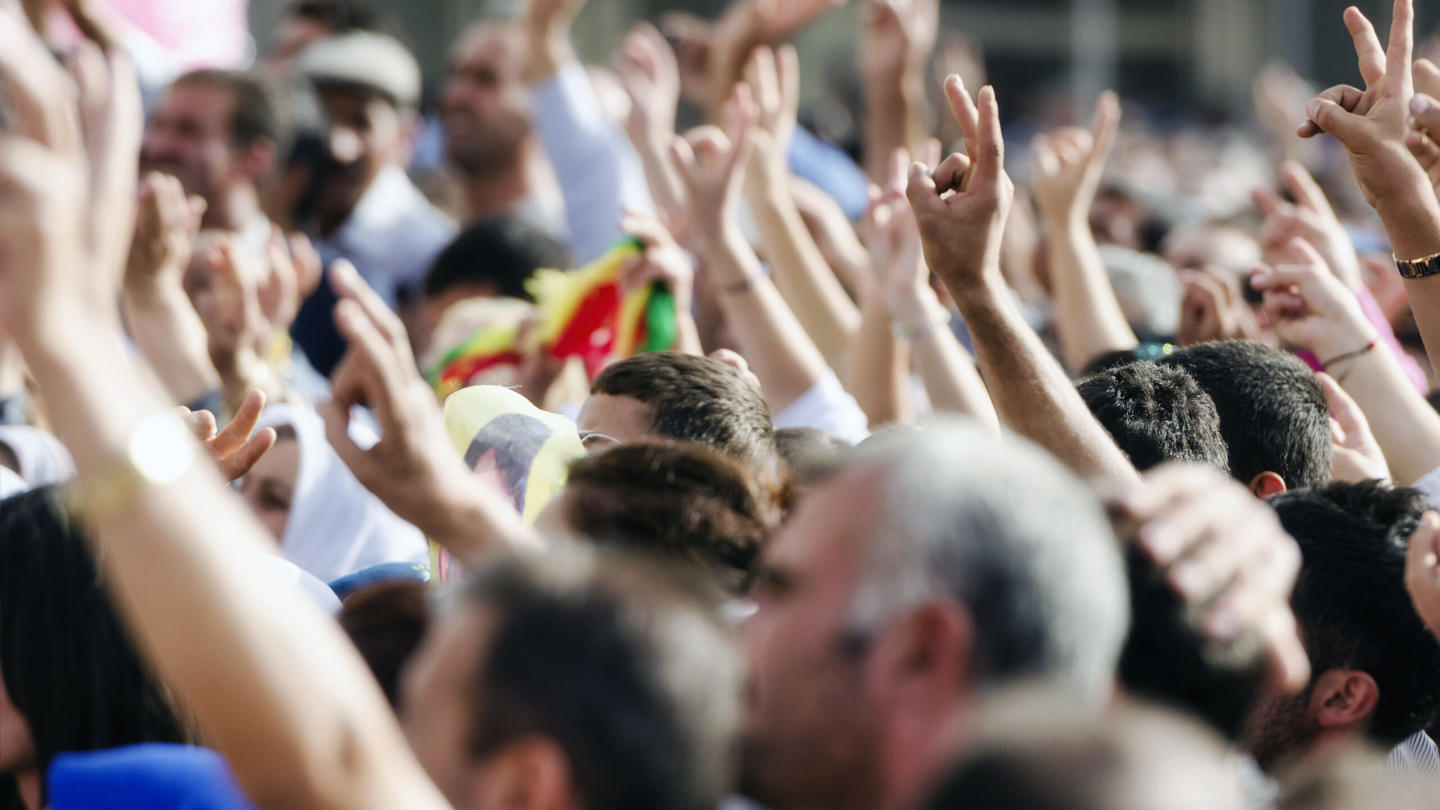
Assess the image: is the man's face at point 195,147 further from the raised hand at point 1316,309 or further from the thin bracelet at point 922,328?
the raised hand at point 1316,309

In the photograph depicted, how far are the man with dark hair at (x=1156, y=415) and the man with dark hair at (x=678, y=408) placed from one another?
572mm

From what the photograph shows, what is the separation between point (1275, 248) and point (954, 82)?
1456mm

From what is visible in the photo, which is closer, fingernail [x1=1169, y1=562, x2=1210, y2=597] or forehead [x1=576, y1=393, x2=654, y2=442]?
fingernail [x1=1169, y1=562, x2=1210, y2=597]

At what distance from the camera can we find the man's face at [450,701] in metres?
1.42

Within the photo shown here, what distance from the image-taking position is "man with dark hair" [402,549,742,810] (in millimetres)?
1373

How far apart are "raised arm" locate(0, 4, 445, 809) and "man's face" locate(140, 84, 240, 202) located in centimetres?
399

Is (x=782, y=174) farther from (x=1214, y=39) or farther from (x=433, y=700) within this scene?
(x=1214, y=39)

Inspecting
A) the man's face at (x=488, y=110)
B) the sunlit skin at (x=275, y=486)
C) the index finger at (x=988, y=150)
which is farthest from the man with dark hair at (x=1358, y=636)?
the man's face at (x=488, y=110)

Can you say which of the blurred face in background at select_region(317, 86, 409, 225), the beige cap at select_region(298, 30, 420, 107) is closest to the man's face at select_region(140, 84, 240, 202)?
the blurred face in background at select_region(317, 86, 409, 225)

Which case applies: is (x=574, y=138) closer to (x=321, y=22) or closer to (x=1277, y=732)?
(x=321, y=22)

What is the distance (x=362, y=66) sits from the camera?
20.2 feet

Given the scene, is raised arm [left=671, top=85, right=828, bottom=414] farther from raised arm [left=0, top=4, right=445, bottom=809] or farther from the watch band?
raised arm [left=0, top=4, right=445, bottom=809]

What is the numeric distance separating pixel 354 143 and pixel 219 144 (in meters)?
0.84

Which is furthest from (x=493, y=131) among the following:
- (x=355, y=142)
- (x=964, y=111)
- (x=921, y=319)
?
(x=964, y=111)
